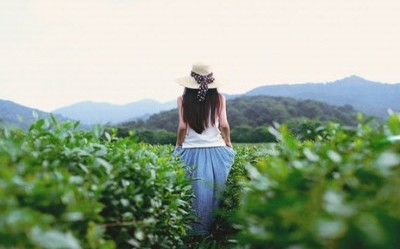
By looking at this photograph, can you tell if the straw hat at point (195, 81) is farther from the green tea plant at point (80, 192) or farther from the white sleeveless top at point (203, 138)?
the green tea plant at point (80, 192)

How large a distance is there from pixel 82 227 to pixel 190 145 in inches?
149

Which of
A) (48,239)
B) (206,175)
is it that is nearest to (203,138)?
(206,175)

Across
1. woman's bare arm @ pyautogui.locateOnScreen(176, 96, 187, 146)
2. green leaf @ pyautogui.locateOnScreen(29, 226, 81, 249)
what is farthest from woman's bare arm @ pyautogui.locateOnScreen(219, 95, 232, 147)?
green leaf @ pyautogui.locateOnScreen(29, 226, 81, 249)

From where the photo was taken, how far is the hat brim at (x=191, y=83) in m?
6.15

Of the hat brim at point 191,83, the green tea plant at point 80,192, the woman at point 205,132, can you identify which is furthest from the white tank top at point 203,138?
the green tea plant at point 80,192

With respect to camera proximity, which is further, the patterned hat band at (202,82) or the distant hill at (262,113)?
the distant hill at (262,113)

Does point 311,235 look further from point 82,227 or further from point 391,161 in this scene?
point 82,227

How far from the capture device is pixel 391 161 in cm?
178

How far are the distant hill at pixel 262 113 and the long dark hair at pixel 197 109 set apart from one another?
61.6m

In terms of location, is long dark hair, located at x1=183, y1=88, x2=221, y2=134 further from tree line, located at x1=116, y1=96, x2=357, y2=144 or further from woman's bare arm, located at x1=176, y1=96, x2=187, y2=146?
tree line, located at x1=116, y1=96, x2=357, y2=144

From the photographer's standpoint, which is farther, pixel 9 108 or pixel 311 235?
pixel 9 108

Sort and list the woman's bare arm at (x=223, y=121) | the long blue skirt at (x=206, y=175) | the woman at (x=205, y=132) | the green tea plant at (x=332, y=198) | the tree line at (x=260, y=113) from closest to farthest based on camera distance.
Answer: the green tea plant at (x=332, y=198) → the long blue skirt at (x=206, y=175) → the woman at (x=205, y=132) → the woman's bare arm at (x=223, y=121) → the tree line at (x=260, y=113)

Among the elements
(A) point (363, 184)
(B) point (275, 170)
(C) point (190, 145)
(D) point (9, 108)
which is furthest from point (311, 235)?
(D) point (9, 108)

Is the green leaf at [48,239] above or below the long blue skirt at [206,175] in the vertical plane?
above
